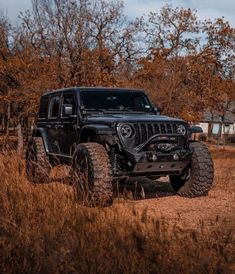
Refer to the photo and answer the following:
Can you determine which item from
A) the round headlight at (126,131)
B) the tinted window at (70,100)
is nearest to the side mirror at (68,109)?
the tinted window at (70,100)

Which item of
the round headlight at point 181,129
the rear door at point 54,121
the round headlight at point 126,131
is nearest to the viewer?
the round headlight at point 126,131

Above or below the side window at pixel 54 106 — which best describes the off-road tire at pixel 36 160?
below

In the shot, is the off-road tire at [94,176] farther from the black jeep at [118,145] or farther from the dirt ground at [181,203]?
the dirt ground at [181,203]

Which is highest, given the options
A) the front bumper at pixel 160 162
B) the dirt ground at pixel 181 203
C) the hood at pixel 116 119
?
the hood at pixel 116 119

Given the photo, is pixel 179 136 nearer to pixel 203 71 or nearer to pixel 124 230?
pixel 124 230

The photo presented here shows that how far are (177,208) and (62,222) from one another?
2709mm

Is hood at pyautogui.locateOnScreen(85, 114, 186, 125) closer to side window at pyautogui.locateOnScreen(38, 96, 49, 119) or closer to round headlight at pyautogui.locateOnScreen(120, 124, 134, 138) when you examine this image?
round headlight at pyautogui.locateOnScreen(120, 124, 134, 138)

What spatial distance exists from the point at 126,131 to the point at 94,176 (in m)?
0.85

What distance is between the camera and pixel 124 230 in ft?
12.6

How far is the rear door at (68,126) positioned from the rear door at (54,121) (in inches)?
8.8

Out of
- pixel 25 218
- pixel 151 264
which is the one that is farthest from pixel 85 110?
pixel 151 264

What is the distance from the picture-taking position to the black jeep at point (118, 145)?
6.71m

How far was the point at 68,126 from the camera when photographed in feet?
27.2

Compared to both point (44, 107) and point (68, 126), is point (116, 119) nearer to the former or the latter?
point (68, 126)
